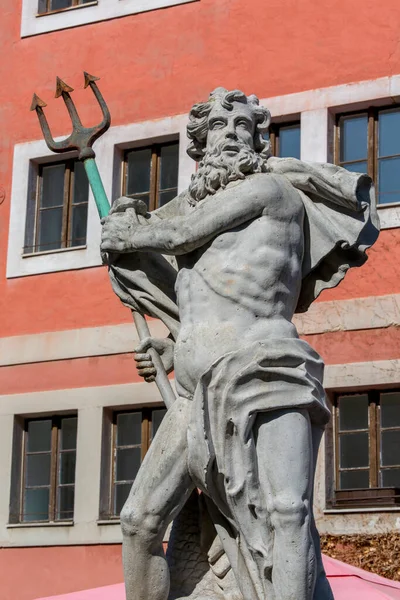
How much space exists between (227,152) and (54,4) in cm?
1386

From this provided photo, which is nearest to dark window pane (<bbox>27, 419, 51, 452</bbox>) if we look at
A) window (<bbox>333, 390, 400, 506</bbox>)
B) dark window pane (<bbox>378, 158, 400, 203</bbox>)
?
window (<bbox>333, 390, 400, 506</bbox>)

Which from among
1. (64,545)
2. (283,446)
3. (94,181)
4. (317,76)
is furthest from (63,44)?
(283,446)

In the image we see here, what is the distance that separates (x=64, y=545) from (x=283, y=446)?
12.3 m

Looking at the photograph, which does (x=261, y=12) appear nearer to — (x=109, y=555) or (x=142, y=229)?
(x=109, y=555)

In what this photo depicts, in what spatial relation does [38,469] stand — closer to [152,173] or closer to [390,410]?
[152,173]

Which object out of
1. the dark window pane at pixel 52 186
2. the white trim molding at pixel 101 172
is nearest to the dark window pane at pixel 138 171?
the white trim molding at pixel 101 172

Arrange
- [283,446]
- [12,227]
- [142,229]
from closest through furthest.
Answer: [283,446] → [142,229] → [12,227]

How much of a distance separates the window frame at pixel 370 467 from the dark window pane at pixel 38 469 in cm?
369

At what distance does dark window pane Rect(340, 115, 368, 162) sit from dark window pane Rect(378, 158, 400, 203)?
275mm

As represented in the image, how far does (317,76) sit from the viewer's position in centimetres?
1983

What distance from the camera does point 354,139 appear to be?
1961cm

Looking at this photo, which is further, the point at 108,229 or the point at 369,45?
the point at 369,45

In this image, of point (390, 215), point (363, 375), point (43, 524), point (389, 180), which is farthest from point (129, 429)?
point (389, 180)

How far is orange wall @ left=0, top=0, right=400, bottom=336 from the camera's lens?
19.7 metres
